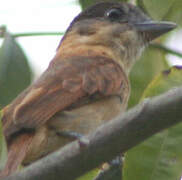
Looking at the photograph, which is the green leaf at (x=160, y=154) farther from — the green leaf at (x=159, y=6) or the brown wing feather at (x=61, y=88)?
the brown wing feather at (x=61, y=88)

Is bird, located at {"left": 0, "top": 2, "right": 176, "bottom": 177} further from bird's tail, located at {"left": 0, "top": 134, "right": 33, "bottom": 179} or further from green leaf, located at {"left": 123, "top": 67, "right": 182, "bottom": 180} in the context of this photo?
green leaf, located at {"left": 123, "top": 67, "right": 182, "bottom": 180}

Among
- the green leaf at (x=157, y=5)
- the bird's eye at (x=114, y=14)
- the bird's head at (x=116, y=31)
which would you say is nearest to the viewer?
the green leaf at (x=157, y=5)

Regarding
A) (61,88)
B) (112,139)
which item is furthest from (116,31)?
(112,139)

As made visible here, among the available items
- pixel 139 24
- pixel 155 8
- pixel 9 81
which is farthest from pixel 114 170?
pixel 139 24

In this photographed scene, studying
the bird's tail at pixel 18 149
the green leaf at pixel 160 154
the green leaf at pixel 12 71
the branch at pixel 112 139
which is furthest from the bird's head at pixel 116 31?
the branch at pixel 112 139

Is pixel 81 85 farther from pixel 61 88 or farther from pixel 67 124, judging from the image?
pixel 67 124

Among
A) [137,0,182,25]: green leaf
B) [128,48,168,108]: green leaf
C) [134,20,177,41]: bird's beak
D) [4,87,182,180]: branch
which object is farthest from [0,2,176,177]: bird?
[137,0,182,25]: green leaf
